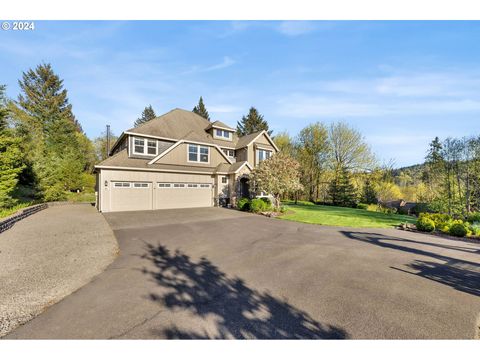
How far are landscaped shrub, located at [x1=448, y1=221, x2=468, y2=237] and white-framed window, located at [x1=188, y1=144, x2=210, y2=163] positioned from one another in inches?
697

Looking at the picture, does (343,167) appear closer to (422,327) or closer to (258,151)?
(258,151)

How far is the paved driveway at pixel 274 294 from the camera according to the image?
10.2 feet

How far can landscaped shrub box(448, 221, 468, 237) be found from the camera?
9.62 meters

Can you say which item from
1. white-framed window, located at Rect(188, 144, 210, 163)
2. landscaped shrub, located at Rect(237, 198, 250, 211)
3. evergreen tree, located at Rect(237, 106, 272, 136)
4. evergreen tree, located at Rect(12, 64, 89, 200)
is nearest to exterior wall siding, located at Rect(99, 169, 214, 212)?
white-framed window, located at Rect(188, 144, 210, 163)

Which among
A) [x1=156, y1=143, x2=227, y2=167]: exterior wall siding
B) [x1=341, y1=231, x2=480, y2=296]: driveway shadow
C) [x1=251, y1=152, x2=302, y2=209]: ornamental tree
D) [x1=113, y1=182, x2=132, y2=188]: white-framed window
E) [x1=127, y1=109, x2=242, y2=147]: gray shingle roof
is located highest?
[x1=127, y1=109, x2=242, y2=147]: gray shingle roof

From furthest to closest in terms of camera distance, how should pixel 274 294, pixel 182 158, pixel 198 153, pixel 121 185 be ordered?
pixel 198 153
pixel 182 158
pixel 121 185
pixel 274 294

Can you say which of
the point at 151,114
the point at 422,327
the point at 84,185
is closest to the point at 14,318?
the point at 422,327

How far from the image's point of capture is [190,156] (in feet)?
62.7

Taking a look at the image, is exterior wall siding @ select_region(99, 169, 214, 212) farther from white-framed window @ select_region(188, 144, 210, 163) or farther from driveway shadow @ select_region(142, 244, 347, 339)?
driveway shadow @ select_region(142, 244, 347, 339)

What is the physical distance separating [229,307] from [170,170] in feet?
49.4

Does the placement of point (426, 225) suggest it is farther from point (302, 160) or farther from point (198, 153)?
point (302, 160)

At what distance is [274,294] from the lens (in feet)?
13.6

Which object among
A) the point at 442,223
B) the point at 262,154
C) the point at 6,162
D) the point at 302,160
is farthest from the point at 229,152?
the point at 442,223

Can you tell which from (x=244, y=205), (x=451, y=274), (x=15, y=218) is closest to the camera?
(x=451, y=274)
